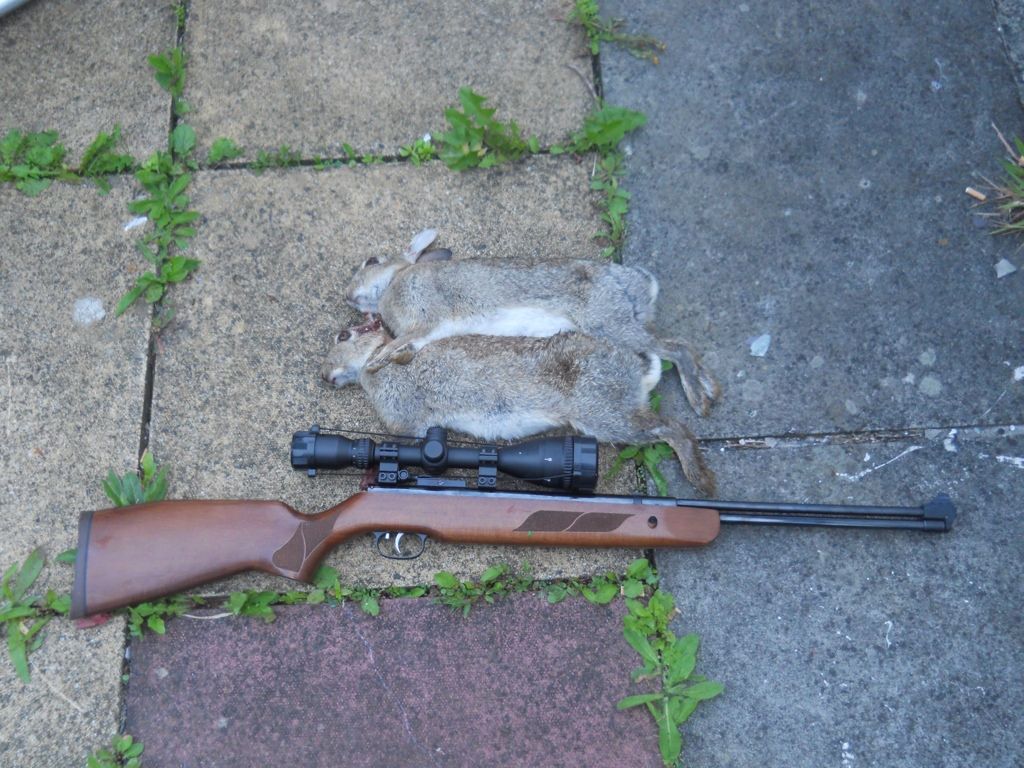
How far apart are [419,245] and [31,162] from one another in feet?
8.06

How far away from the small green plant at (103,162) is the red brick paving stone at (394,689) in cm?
273

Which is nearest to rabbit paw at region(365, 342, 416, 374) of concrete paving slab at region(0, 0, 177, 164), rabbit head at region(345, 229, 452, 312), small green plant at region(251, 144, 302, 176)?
rabbit head at region(345, 229, 452, 312)

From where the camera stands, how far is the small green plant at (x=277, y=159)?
533 centimetres

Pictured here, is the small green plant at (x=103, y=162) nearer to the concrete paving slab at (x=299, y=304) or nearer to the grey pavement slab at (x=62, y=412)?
the grey pavement slab at (x=62, y=412)

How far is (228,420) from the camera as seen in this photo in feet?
15.9

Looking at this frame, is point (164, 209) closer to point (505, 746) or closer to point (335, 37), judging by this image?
point (335, 37)

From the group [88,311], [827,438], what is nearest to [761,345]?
[827,438]

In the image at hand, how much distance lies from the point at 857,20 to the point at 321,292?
3.82 m

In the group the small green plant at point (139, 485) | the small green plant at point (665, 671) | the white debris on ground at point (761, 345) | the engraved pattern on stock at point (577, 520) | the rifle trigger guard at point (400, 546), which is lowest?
the small green plant at point (665, 671)

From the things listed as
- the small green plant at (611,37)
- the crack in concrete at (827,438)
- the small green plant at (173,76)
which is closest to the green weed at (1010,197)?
the crack in concrete at (827,438)

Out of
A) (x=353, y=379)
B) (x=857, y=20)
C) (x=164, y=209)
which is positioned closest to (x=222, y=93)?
(x=164, y=209)

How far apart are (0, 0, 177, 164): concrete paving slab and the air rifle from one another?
2.50 meters

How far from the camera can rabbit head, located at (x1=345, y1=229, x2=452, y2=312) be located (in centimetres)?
500

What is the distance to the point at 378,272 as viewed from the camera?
5.02 meters
